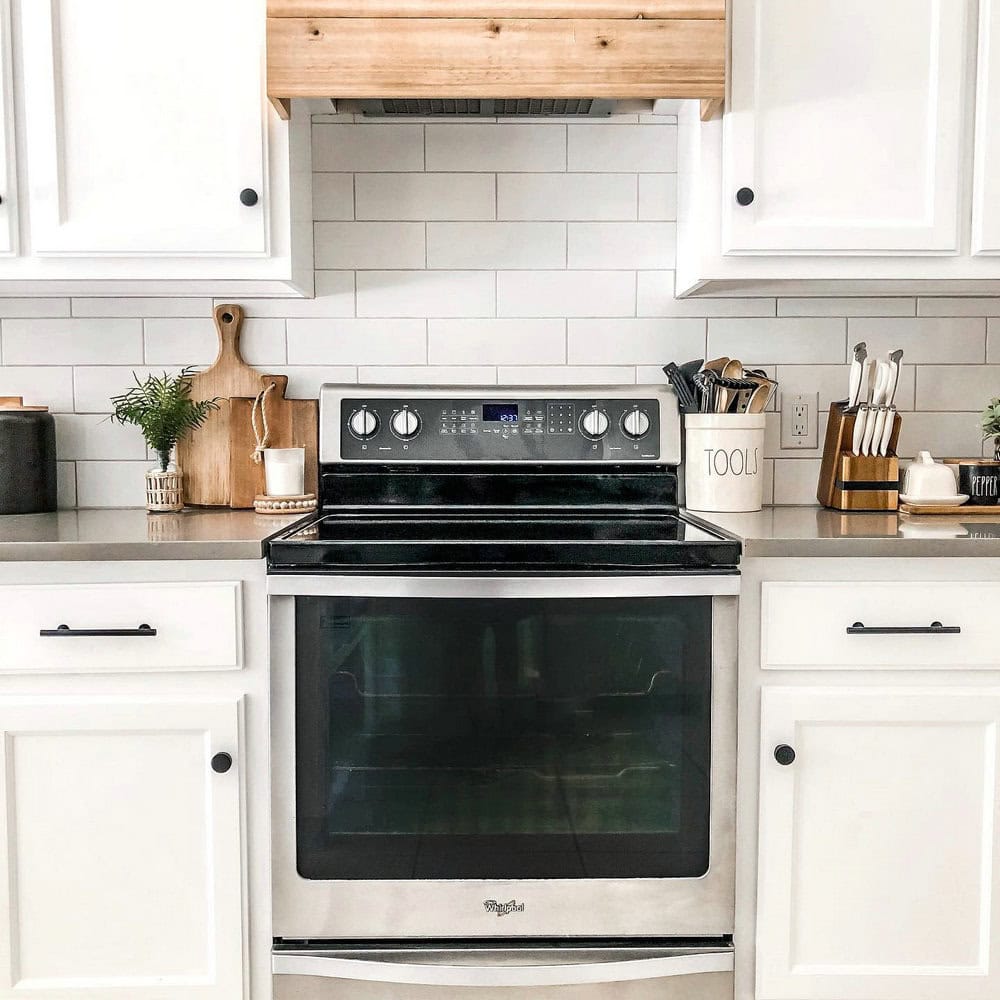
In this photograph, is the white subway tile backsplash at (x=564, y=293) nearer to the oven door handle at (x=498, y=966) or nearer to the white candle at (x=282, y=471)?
the white candle at (x=282, y=471)

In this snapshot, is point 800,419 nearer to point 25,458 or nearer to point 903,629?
point 903,629

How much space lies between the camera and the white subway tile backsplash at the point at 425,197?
1.99 metres

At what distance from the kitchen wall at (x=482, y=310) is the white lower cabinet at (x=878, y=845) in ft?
2.29

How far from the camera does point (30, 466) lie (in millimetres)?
1900

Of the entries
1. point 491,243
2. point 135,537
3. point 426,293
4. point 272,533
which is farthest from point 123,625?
point 491,243

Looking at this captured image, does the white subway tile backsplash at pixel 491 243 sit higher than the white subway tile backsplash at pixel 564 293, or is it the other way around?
the white subway tile backsplash at pixel 491 243

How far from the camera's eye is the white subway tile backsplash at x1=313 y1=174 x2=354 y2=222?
199 cm

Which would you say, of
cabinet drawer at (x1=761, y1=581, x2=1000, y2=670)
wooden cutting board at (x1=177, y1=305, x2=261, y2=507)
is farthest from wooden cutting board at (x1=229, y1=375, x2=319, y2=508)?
cabinet drawer at (x1=761, y1=581, x2=1000, y2=670)

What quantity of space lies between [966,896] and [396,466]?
1.29 meters

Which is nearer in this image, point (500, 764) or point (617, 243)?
point (500, 764)

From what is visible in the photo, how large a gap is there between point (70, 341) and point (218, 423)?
383 millimetres

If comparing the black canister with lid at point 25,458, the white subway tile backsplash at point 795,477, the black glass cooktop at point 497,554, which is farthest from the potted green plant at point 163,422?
the white subway tile backsplash at point 795,477

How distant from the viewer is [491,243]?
201cm

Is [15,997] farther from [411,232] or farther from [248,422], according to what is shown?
[411,232]
